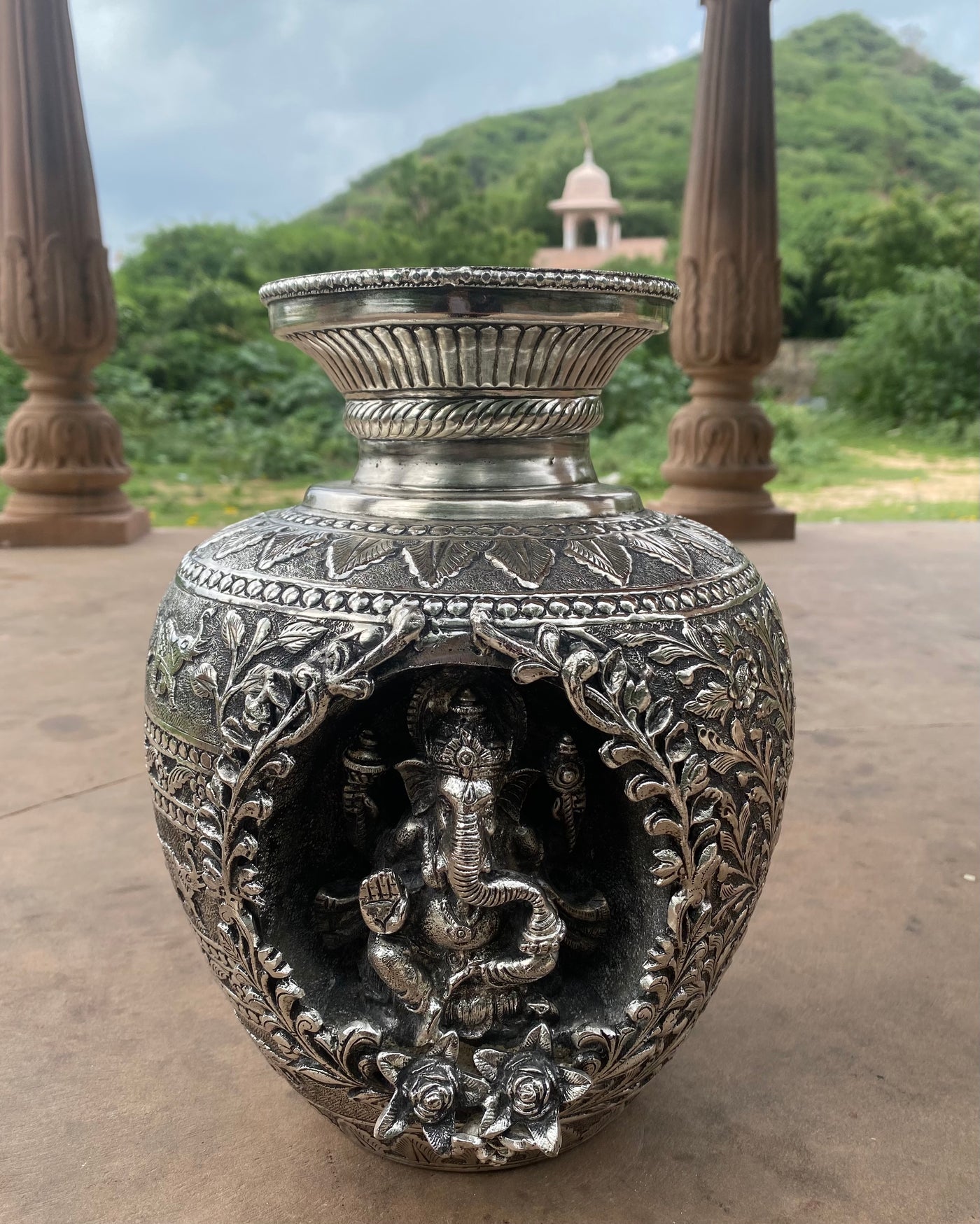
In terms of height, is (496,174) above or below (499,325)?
above

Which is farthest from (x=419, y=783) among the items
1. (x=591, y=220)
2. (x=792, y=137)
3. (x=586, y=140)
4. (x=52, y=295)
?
(x=792, y=137)

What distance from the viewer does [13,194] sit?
15.4ft

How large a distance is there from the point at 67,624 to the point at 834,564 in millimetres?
3394

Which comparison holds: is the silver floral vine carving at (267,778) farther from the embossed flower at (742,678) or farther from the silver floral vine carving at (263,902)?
the embossed flower at (742,678)

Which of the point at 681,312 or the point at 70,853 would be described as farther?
the point at 681,312

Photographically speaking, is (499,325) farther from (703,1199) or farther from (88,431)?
(88,431)

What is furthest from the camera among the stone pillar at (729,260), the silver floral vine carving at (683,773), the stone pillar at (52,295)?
the stone pillar at (729,260)

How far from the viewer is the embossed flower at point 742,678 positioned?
4.04 feet

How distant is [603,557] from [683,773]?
0.26 metres

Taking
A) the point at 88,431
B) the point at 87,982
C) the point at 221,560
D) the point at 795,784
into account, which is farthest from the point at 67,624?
the point at 221,560

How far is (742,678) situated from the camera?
4.09 ft

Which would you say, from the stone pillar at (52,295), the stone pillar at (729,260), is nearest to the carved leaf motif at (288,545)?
the stone pillar at (729,260)

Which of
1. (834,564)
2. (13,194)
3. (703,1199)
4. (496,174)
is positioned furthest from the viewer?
(496,174)

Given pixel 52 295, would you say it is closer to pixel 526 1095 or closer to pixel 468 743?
pixel 468 743
